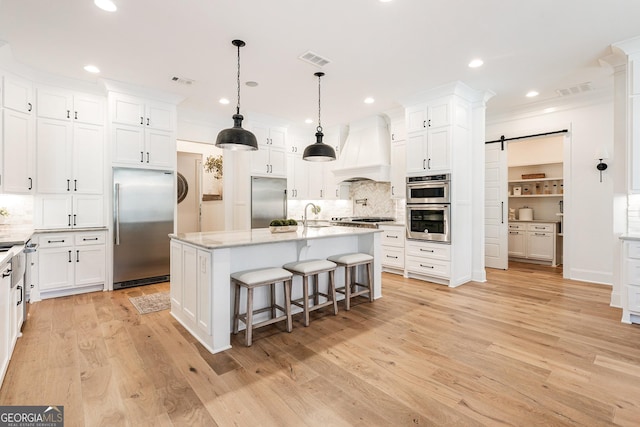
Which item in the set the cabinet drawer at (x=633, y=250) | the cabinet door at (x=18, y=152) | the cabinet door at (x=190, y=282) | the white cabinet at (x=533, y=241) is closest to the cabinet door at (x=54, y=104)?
the cabinet door at (x=18, y=152)

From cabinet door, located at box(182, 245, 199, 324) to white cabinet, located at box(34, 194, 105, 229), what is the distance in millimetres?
2435

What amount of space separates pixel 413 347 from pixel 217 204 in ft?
19.3

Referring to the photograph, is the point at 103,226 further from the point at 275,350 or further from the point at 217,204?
the point at 275,350

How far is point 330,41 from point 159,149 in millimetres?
3138

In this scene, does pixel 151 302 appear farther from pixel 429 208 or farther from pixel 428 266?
pixel 429 208

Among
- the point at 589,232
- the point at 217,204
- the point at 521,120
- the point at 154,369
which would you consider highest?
the point at 521,120

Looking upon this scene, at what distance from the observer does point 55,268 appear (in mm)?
4090

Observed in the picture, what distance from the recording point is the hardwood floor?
72.7 inches

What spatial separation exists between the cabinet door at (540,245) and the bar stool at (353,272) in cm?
442

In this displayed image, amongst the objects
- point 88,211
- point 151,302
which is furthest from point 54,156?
point 151,302

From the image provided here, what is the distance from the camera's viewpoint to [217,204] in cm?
739

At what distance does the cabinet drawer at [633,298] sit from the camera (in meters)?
3.20

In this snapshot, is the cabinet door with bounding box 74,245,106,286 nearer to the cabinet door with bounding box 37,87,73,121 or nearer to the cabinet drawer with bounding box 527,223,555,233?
the cabinet door with bounding box 37,87,73,121

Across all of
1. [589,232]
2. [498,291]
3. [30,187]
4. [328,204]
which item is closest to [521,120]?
[589,232]
